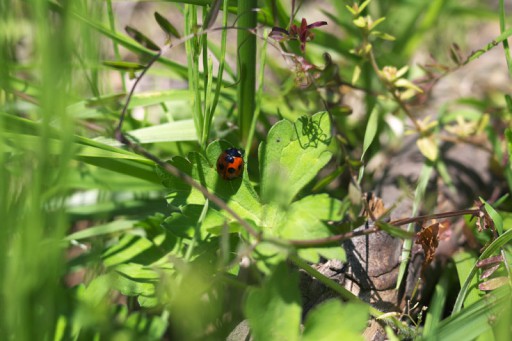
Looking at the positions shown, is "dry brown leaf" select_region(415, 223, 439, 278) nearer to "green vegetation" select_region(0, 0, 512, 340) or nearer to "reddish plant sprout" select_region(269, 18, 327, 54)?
"green vegetation" select_region(0, 0, 512, 340)

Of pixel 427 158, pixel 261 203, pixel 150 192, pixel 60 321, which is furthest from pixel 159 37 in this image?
pixel 60 321

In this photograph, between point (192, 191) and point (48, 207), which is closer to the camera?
point (48, 207)

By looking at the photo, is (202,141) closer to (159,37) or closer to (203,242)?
(203,242)

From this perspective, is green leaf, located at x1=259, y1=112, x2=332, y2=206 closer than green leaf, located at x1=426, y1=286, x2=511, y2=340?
No

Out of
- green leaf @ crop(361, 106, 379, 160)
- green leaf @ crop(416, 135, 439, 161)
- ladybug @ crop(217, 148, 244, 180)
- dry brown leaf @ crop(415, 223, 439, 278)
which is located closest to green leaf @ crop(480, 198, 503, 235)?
dry brown leaf @ crop(415, 223, 439, 278)

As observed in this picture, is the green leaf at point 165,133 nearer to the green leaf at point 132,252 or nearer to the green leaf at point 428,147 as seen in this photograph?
the green leaf at point 132,252

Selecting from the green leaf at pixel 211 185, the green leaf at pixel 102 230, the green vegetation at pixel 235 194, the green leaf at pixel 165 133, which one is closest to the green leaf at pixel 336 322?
the green vegetation at pixel 235 194
